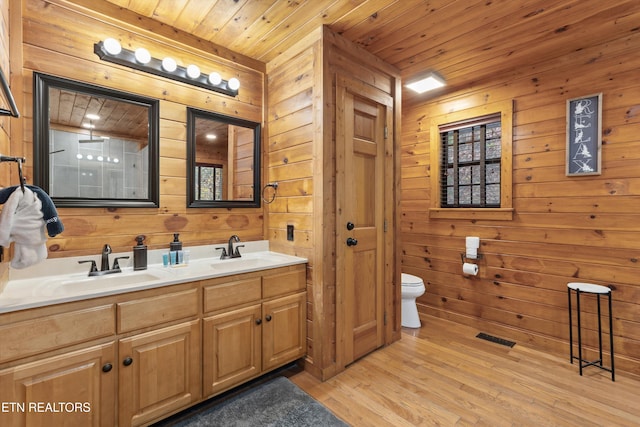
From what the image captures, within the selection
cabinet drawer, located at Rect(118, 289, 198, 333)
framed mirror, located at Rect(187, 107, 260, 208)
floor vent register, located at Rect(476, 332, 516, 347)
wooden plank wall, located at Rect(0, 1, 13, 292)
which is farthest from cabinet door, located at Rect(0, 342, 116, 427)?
floor vent register, located at Rect(476, 332, 516, 347)

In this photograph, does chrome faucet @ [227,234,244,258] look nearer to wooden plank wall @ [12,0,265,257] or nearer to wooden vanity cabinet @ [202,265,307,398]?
wooden plank wall @ [12,0,265,257]

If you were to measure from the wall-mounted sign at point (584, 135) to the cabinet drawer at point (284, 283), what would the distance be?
89.7 inches

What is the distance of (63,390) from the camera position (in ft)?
4.43

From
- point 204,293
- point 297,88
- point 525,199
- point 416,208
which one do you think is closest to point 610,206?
point 525,199

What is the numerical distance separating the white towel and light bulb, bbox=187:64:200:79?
1.31m

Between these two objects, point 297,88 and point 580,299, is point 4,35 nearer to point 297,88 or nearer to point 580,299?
point 297,88

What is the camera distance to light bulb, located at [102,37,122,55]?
1.88 meters

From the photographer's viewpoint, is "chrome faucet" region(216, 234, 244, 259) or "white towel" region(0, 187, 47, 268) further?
"chrome faucet" region(216, 234, 244, 259)

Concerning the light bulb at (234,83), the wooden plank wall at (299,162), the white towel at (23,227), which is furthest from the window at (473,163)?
the white towel at (23,227)

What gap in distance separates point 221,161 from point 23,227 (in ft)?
4.40

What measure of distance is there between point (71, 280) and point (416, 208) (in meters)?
3.11

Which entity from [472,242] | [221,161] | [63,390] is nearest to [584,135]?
[472,242]

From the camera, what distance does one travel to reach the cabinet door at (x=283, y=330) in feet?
6.77

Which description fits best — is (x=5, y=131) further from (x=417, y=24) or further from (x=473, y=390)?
(x=473, y=390)
